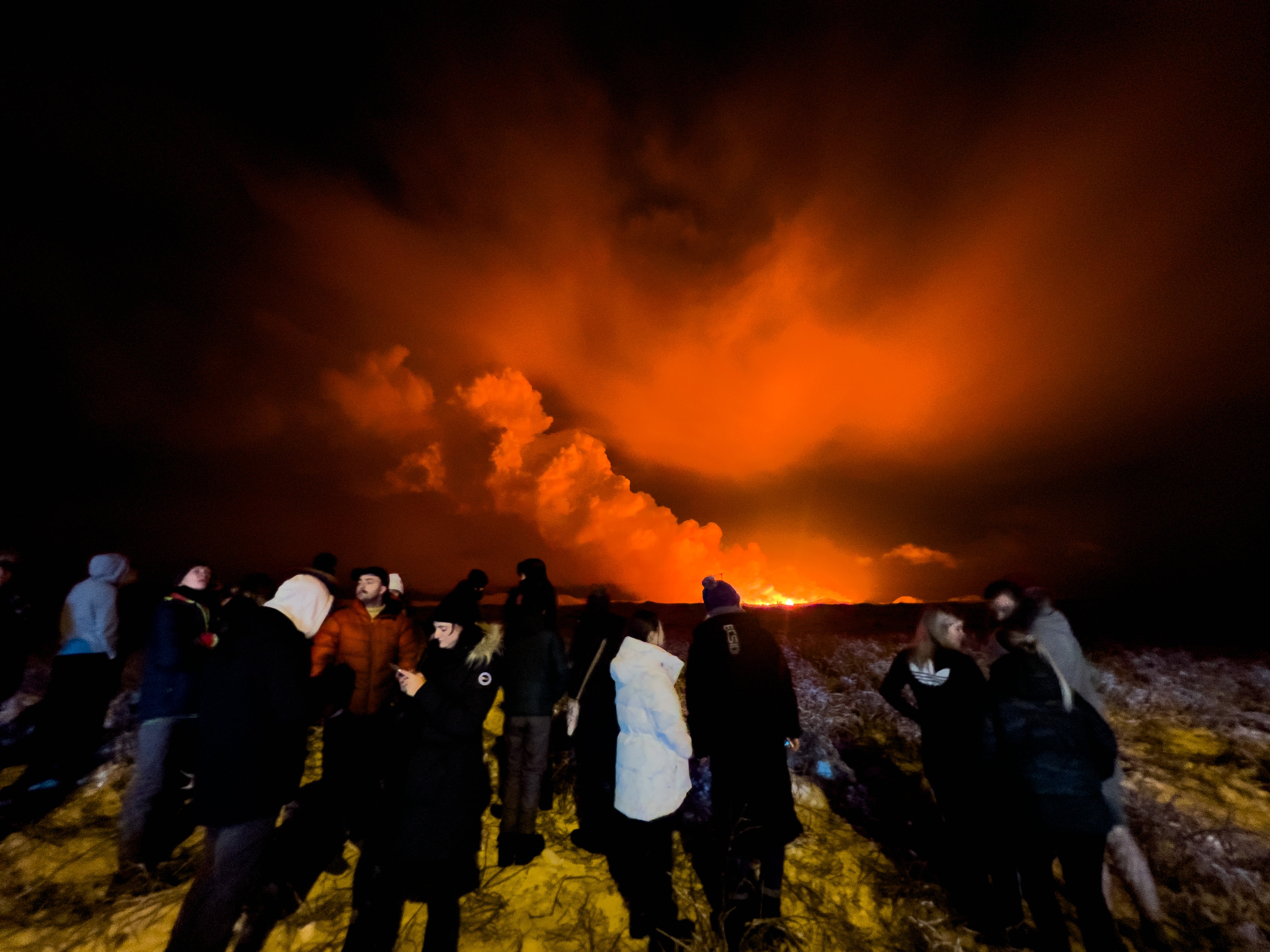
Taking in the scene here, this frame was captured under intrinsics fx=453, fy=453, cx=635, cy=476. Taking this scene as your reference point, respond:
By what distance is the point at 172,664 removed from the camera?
4.66 m

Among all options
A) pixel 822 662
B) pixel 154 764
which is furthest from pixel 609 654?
pixel 822 662

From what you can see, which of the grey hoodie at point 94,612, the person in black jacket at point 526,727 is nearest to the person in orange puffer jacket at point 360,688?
the person in black jacket at point 526,727

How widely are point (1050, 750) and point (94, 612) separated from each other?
32.4 feet

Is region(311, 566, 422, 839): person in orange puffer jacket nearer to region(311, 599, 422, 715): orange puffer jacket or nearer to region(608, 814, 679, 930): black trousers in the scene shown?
region(311, 599, 422, 715): orange puffer jacket

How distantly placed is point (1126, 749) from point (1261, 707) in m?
2.62

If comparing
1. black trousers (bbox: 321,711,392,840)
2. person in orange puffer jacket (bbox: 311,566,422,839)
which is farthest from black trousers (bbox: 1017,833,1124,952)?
black trousers (bbox: 321,711,392,840)

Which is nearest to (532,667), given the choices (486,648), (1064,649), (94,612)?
(486,648)

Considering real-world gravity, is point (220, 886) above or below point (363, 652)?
below

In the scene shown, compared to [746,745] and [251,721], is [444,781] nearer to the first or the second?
[251,721]

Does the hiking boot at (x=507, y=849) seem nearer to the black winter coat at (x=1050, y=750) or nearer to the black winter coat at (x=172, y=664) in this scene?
the black winter coat at (x=172, y=664)

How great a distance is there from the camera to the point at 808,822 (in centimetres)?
568

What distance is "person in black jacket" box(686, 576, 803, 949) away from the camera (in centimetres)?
394

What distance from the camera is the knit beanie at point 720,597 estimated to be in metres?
4.53

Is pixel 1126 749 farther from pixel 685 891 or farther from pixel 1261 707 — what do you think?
pixel 685 891
